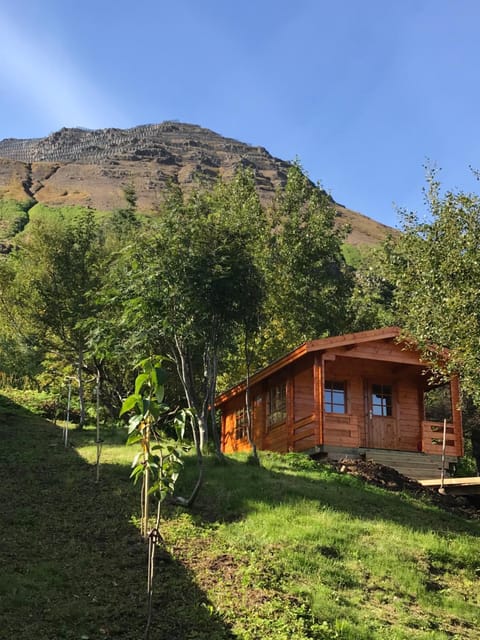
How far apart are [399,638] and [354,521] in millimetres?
4087

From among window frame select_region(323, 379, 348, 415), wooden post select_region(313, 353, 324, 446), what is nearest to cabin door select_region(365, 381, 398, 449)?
window frame select_region(323, 379, 348, 415)

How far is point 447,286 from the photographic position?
16234 millimetres

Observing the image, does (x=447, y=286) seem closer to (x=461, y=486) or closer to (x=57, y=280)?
(x=461, y=486)

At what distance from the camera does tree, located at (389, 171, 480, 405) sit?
15.0 metres

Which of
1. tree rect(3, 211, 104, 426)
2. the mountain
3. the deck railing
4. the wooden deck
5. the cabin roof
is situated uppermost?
the mountain

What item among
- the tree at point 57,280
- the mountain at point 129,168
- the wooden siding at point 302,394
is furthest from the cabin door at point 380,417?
the mountain at point 129,168

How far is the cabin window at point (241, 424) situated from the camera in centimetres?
2546

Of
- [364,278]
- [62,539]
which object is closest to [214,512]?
[62,539]

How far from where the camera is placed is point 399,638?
24.1 feet

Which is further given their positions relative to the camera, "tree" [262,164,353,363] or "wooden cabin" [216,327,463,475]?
"tree" [262,164,353,363]

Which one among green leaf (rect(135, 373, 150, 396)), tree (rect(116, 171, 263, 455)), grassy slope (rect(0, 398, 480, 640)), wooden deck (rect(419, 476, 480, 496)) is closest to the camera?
green leaf (rect(135, 373, 150, 396))

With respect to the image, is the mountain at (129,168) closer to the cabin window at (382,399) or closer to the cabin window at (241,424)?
the cabin window at (241,424)

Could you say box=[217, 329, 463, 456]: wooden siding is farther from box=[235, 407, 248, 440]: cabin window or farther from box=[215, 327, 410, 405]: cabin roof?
box=[235, 407, 248, 440]: cabin window

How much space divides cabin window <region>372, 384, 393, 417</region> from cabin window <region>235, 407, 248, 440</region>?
5849 millimetres
